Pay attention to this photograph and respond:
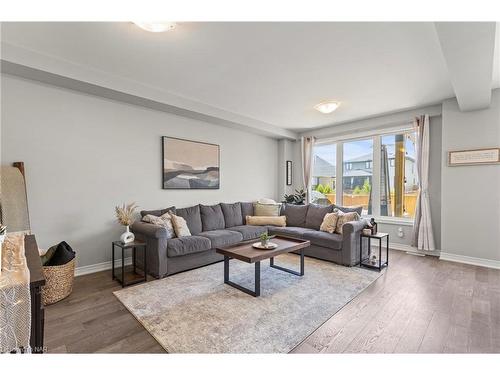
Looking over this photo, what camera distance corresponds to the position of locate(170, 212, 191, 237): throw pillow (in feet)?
11.6

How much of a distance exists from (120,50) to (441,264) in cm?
511

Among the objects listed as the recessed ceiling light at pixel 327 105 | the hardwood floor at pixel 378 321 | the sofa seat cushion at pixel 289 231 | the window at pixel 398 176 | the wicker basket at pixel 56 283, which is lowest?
the hardwood floor at pixel 378 321

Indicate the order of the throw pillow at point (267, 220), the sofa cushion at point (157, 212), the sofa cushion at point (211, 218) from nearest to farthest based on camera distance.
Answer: the sofa cushion at point (157, 212)
the sofa cushion at point (211, 218)
the throw pillow at point (267, 220)

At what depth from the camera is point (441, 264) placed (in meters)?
3.75

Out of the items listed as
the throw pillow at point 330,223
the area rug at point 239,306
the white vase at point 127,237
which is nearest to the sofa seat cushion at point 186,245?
the area rug at point 239,306

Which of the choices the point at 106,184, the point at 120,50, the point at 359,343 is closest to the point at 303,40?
the point at 120,50

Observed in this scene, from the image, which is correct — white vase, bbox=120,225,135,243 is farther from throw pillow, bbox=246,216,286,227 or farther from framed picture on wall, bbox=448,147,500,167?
framed picture on wall, bbox=448,147,500,167

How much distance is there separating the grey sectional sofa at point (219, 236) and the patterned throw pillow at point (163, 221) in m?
0.09

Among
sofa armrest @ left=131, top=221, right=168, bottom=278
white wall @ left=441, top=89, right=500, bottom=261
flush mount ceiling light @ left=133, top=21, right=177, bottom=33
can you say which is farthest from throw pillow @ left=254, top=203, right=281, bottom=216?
flush mount ceiling light @ left=133, top=21, right=177, bottom=33

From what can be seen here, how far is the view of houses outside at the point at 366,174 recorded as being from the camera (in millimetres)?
4730

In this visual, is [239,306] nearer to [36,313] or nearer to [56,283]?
[36,313]

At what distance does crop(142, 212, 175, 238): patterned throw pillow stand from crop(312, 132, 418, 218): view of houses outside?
132 inches

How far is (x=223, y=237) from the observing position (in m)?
3.80

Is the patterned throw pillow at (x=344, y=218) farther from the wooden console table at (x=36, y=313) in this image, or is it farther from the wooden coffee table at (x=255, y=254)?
the wooden console table at (x=36, y=313)
